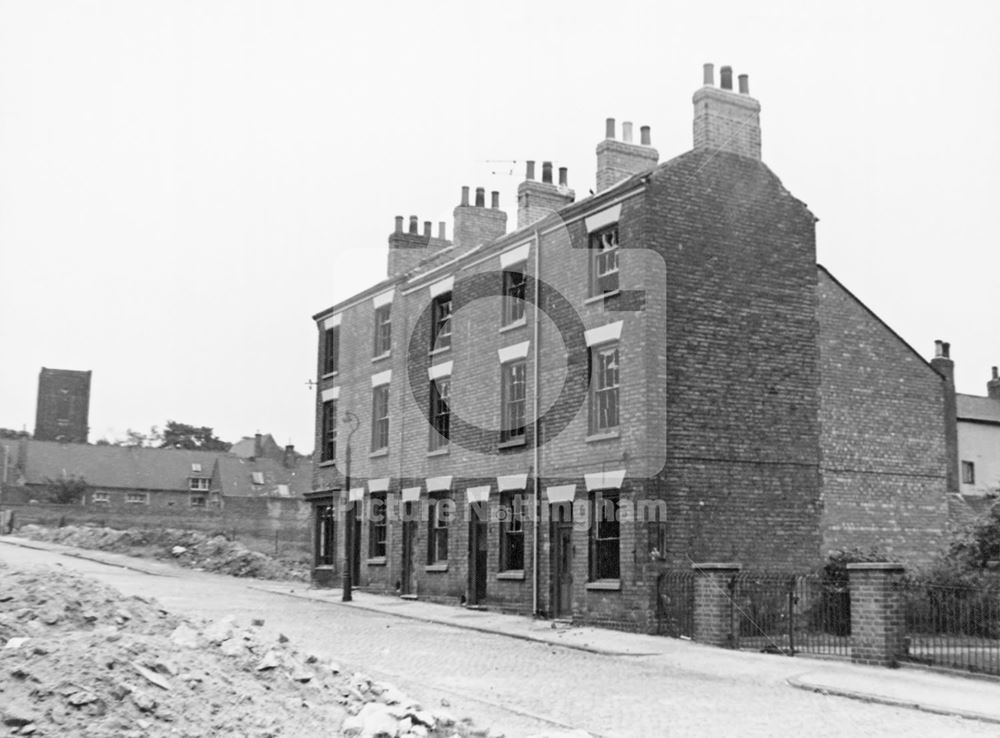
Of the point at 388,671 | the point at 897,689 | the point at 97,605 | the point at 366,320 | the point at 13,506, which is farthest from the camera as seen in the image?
the point at 13,506

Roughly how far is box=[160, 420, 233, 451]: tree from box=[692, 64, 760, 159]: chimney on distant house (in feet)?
307

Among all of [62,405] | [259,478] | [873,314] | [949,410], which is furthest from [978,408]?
[62,405]

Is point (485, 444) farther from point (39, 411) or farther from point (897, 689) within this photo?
point (39, 411)

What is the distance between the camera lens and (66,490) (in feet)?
247

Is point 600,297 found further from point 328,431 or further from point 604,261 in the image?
point 328,431

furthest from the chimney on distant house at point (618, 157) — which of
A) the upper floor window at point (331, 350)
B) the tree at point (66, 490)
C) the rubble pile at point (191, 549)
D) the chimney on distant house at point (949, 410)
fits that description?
the tree at point (66, 490)

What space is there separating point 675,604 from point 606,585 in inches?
65.8

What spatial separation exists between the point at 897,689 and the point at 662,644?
5639 mm

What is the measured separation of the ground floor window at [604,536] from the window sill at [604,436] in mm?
1080

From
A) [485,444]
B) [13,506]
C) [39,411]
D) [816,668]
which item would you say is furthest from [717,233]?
[39,411]

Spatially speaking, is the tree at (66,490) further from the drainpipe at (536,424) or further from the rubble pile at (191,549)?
the drainpipe at (536,424)

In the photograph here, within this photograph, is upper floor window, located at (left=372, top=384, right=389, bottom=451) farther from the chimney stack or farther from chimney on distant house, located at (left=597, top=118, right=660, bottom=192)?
chimney on distant house, located at (left=597, top=118, right=660, bottom=192)

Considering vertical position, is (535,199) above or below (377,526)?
above

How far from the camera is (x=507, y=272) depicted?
27688 millimetres
